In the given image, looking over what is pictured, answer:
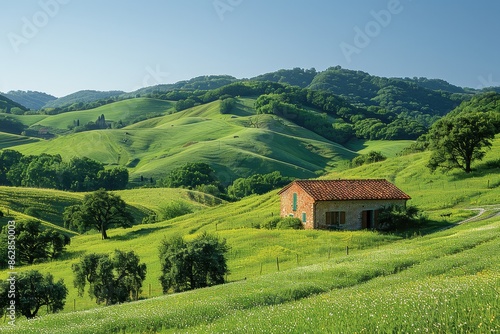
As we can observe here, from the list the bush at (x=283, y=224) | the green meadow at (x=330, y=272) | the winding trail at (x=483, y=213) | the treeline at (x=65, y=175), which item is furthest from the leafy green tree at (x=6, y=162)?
the winding trail at (x=483, y=213)

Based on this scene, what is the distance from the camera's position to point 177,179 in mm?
153375

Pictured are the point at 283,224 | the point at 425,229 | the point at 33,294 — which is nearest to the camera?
the point at 33,294

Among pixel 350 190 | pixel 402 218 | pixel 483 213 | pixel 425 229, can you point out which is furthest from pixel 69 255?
pixel 483 213

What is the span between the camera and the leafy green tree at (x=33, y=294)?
36.2 meters

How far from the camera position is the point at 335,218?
60406mm

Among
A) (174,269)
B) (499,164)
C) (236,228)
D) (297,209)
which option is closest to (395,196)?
(297,209)

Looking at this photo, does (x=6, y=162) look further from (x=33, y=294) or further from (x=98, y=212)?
(x=33, y=294)

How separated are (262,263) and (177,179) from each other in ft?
361

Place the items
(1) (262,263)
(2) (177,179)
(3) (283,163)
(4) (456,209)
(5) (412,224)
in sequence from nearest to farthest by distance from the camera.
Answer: (1) (262,263), (5) (412,224), (4) (456,209), (2) (177,179), (3) (283,163)

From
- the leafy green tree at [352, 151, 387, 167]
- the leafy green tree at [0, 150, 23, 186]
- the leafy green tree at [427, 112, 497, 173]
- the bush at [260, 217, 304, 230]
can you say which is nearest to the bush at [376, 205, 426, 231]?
the bush at [260, 217, 304, 230]

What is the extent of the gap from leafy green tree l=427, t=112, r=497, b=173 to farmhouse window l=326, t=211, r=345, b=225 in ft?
86.5

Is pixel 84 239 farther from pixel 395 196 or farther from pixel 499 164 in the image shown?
pixel 499 164

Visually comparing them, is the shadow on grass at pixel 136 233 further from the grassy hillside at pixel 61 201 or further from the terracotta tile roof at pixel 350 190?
the terracotta tile roof at pixel 350 190

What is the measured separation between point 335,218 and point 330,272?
32219 mm
